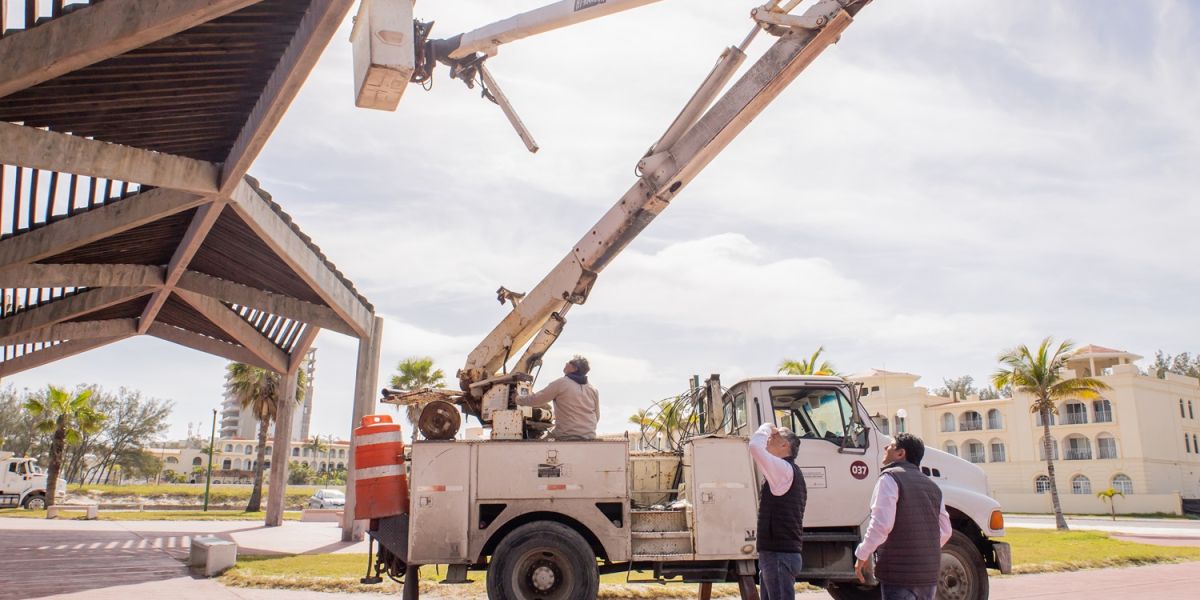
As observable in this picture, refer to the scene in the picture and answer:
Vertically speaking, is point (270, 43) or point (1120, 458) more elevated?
point (270, 43)

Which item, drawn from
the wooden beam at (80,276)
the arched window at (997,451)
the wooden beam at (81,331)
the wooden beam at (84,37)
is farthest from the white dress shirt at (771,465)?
the arched window at (997,451)

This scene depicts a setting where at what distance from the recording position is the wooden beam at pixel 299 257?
1603cm

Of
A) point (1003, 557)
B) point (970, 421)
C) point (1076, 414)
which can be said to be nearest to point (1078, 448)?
point (1076, 414)

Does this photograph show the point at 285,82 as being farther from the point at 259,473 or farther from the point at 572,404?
the point at 259,473

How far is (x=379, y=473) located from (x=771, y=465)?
13.0ft

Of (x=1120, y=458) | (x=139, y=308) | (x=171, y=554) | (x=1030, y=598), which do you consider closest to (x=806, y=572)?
(x=1030, y=598)

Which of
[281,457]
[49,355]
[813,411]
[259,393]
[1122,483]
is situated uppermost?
[49,355]

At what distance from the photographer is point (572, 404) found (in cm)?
866

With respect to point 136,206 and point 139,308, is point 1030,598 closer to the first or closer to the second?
point 136,206

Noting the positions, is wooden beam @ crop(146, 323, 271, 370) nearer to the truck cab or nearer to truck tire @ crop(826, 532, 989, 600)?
the truck cab

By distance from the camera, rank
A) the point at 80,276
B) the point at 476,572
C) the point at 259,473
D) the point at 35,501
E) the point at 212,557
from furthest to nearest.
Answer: the point at 35,501 < the point at 259,473 < the point at 80,276 < the point at 476,572 < the point at 212,557

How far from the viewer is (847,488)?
8.61 m

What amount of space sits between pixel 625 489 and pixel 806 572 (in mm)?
2134

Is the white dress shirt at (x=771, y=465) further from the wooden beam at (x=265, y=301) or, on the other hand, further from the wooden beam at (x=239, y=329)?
the wooden beam at (x=239, y=329)
